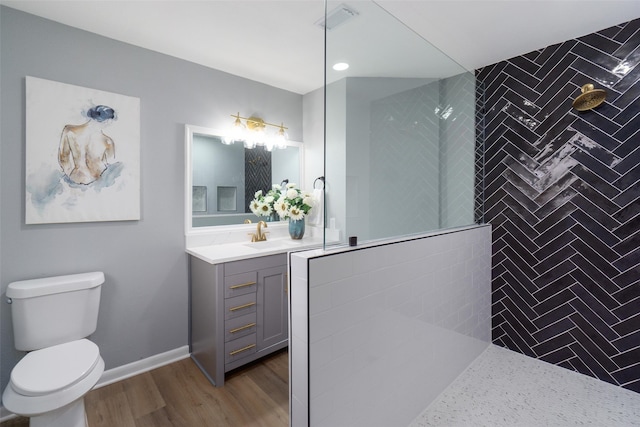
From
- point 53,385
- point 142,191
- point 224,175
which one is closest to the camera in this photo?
point 53,385

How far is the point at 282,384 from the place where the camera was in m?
2.07

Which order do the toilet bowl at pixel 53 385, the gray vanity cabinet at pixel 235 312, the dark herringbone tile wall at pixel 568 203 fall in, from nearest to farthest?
the toilet bowl at pixel 53 385 < the dark herringbone tile wall at pixel 568 203 < the gray vanity cabinet at pixel 235 312

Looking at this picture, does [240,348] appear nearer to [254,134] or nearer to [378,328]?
[378,328]

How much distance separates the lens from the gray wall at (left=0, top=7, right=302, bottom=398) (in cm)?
174

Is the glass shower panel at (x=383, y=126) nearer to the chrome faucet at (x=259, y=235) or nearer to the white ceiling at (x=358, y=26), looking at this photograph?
the white ceiling at (x=358, y=26)

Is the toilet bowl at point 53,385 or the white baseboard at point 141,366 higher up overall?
the toilet bowl at point 53,385

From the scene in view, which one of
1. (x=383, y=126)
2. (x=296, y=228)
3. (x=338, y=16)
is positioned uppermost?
(x=338, y=16)

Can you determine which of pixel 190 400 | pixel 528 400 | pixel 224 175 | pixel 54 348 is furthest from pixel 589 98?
pixel 54 348

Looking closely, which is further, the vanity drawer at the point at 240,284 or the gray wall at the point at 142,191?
the vanity drawer at the point at 240,284

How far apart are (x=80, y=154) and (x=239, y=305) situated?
1.49m

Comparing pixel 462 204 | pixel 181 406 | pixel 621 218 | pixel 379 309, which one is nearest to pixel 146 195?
pixel 181 406

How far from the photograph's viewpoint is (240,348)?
7.00ft

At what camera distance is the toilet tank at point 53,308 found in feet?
5.49

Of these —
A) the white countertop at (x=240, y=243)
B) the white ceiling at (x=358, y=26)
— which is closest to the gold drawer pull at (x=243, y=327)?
the white countertop at (x=240, y=243)
